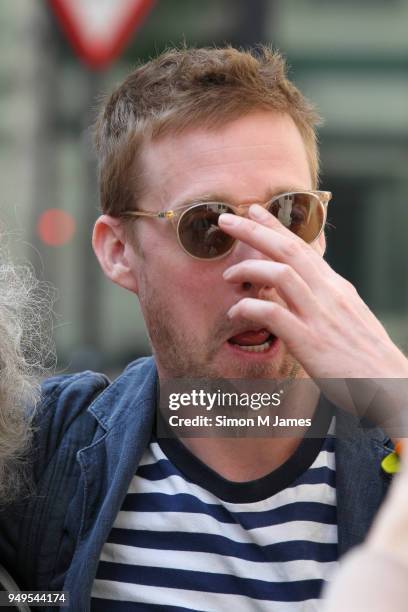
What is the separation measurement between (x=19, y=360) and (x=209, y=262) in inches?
23.1

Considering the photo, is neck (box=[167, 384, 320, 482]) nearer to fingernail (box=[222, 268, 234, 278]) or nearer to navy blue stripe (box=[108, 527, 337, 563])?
navy blue stripe (box=[108, 527, 337, 563])

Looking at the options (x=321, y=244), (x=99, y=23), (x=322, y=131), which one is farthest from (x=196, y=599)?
(x=322, y=131)

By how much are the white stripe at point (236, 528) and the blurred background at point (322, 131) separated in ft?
21.4

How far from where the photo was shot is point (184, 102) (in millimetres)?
2320

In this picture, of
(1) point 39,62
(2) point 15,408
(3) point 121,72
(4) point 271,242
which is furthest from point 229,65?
(1) point 39,62

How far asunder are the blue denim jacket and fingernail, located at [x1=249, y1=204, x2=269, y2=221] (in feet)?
1.77

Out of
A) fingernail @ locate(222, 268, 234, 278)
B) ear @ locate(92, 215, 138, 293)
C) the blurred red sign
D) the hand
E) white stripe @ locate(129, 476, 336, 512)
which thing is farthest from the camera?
the blurred red sign

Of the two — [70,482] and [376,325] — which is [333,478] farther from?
[70,482]

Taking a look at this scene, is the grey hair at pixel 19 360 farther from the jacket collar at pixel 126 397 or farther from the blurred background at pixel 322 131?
the blurred background at pixel 322 131

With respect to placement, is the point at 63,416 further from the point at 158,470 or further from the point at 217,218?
the point at 217,218

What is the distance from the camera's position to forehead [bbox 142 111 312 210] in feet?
7.18

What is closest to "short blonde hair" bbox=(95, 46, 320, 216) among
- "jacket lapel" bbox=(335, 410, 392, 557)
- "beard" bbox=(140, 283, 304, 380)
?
"beard" bbox=(140, 283, 304, 380)

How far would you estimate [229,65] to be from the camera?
2.39m

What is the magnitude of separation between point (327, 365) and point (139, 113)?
1.02 m
